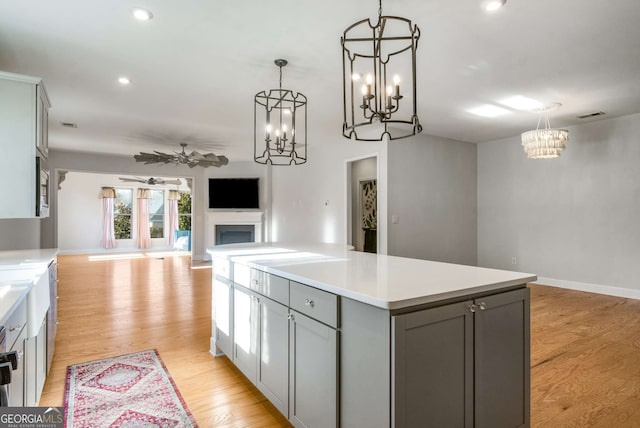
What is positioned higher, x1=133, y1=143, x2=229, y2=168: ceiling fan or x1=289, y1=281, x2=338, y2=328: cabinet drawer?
x1=133, y1=143, x2=229, y2=168: ceiling fan

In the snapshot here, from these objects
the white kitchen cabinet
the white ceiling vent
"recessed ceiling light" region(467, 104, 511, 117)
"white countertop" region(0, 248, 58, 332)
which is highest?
the white ceiling vent

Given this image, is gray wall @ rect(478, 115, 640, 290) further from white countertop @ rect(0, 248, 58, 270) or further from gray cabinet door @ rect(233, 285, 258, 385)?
white countertop @ rect(0, 248, 58, 270)

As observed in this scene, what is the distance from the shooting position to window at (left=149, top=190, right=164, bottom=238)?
11.9 m

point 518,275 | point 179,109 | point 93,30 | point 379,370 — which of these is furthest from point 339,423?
point 179,109

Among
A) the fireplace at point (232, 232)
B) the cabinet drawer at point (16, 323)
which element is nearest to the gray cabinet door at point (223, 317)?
the cabinet drawer at point (16, 323)

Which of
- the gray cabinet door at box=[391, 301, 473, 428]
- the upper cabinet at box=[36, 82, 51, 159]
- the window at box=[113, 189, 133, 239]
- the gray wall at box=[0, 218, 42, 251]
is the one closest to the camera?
the gray cabinet door at box=[391, 301, 473, 428]

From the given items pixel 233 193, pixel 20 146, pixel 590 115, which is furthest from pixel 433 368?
pixel 233 193

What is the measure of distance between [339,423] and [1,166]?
8.85ft

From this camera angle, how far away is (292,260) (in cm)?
234

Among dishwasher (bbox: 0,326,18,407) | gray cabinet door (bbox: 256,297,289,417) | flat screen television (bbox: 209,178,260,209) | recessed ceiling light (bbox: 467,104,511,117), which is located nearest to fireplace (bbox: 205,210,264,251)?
flat screen television (bbox: 209,178,260,209)

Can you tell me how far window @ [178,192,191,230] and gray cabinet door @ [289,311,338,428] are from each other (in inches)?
448

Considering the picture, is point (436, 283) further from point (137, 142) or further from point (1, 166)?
point (137, 142)

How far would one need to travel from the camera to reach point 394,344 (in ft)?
4.40

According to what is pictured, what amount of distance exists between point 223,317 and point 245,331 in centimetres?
45
